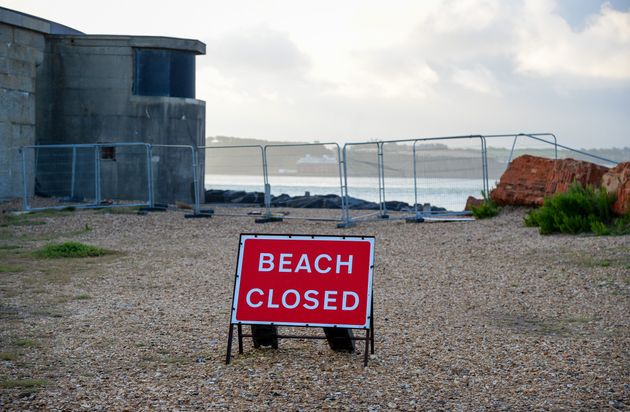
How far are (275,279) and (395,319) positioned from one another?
2.19m

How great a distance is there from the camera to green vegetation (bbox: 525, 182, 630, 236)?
576 inches

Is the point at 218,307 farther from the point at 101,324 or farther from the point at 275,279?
the point at 275,279

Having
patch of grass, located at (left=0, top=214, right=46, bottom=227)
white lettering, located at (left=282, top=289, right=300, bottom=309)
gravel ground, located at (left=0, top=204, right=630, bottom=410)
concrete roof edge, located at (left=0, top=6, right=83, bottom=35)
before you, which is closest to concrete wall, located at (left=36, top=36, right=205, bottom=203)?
concrete roof edge, located at (left=0, top=6, right=83, bottom=35)

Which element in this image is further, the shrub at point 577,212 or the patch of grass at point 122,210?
the patch of grass at point 122,210

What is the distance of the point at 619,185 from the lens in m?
15.0

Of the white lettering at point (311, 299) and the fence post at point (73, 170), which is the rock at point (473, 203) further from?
the white lettering at point (311, 299)

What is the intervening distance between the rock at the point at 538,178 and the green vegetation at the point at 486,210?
0.14 meters

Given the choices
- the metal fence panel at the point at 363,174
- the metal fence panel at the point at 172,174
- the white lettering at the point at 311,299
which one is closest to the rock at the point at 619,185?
the metal fence panel at the point at 363,174

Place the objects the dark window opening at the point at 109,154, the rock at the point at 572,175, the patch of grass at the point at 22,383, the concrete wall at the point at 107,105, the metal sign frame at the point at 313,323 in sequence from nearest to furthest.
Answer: the patch of grass at the point at 22,383, the metal sign frame at the point at 313,323, the rock at the point at 572,175, the dark window opening at the point at 109,154, the concrete wall at the point at 107,105

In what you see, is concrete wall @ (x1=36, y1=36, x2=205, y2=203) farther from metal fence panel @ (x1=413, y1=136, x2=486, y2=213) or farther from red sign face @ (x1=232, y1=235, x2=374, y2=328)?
red sign face @ (x1=232, y1=235, x2=374, y2=328)

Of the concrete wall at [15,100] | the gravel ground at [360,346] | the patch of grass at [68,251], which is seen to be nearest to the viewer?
the gravel ground at [360,346]

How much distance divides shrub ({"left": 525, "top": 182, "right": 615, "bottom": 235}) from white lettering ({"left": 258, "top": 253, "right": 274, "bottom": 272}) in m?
9.02

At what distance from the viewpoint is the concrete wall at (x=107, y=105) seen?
85.4 feet

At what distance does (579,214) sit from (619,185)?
87 cm
